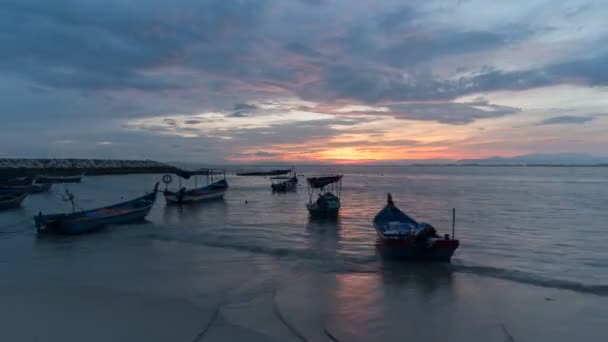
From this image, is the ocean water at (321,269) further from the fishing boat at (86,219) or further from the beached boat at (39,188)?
the beached boat at (39,188)

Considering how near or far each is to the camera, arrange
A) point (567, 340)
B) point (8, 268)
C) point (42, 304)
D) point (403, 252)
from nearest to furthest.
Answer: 1. point (567, 340)
2. point (42, 304)
3. point (8, 268)
4. point (403, 252)

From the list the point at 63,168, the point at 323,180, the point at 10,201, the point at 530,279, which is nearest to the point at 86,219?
the point at 10,201

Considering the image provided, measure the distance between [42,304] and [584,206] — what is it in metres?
31.5

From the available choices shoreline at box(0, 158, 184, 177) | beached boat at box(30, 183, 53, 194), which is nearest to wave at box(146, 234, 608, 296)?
beached boat at box(30, 183, 53, 194)

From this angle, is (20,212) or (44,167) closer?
(20,212)

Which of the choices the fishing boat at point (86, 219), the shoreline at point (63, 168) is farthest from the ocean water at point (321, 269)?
the shoreline at point (63, 168)

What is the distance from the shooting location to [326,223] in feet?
67.4

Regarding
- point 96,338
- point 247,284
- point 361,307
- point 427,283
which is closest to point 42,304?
point 96,338

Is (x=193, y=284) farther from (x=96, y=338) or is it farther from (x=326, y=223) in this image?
(x=326, y=223)

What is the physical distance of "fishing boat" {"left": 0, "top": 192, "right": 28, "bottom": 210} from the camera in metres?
25.5

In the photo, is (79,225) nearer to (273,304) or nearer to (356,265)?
(356,265)

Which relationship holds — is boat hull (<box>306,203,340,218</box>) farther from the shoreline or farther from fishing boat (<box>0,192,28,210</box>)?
the shoreline

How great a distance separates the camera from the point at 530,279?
1041 centimetres

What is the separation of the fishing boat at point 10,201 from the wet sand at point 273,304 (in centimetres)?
1683
